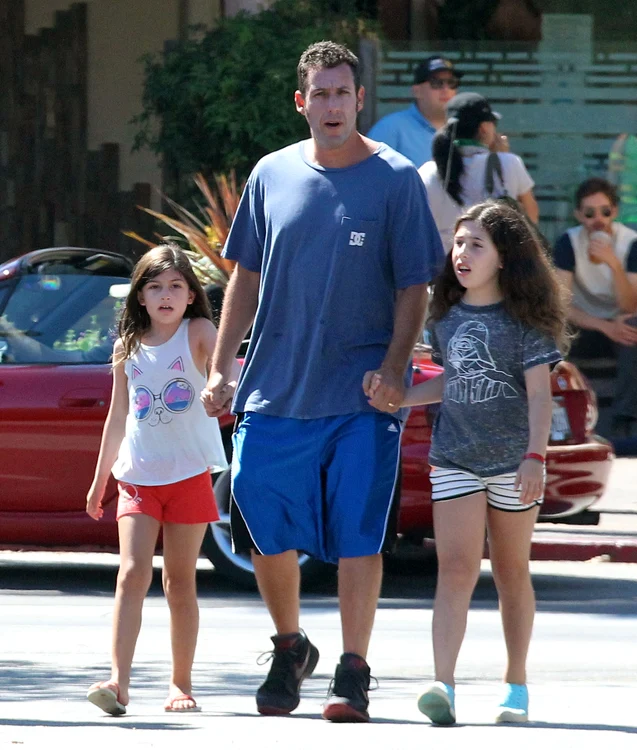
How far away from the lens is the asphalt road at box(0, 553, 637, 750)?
483 centimetres

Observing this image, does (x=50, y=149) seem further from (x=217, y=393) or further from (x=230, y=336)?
(x=217, y=393)

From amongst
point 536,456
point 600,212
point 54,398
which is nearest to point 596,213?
point 600,212

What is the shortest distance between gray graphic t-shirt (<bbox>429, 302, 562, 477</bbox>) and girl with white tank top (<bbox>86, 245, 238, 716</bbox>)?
0.83 metres

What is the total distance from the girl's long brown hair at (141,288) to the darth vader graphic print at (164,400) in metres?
0.14

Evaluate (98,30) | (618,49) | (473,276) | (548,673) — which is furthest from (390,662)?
(98,30)

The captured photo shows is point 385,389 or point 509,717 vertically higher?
point 385,389

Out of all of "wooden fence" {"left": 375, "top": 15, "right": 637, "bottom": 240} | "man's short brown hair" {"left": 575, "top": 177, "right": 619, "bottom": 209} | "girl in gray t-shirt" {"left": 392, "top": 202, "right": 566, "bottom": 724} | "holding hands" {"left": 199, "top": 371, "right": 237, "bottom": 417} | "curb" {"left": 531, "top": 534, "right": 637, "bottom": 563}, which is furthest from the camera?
"wooden fence" {"left": 375, "top": 15, "right": 637, "bottom": 240}

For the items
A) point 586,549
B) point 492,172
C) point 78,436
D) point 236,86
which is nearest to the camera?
point 78,436

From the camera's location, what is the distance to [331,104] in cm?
537

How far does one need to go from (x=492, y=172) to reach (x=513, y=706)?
4.53m

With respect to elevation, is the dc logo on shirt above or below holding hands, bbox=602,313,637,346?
above

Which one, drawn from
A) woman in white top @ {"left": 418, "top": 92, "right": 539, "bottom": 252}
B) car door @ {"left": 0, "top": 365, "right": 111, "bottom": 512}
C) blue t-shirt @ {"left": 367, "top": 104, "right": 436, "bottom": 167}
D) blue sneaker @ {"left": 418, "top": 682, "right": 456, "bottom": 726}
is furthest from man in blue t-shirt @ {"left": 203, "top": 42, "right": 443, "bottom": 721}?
blue t-shirt @ {"left": 367, "top": 104, "right": 436, "bottom": 167}

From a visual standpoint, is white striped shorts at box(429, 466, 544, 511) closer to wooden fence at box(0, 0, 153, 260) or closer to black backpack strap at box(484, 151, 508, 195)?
black backpack strap at box(484, 151, 508, 195)

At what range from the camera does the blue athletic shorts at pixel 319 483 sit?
523 cm
